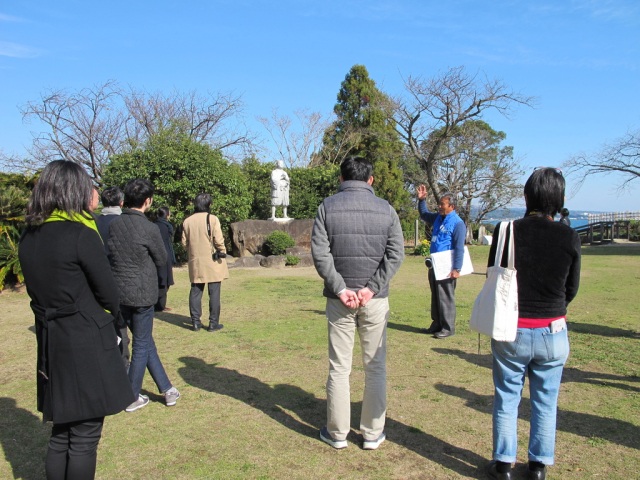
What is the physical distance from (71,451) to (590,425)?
337 centimetres

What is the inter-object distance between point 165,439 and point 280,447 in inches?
31.8

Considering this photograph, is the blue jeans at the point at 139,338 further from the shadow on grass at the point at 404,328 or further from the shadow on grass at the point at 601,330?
the shadow on grass at the point at 601,330

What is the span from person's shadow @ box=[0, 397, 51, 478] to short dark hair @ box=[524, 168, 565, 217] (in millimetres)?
3281

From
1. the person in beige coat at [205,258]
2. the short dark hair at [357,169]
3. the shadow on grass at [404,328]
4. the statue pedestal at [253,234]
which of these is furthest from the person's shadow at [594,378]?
the statue pedestal at [253,234]

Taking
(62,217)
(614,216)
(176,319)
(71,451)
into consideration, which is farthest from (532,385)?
(614,216)

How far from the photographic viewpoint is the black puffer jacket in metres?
3.89

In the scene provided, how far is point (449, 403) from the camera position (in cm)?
418

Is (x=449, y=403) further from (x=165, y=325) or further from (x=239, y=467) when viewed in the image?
(x=165, y=325)

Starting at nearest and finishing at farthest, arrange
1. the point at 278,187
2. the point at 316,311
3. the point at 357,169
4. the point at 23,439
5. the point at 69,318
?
the point at 69,318
the point at 357,169
the point at 23,439
the point at 316,311
the point at 278,187

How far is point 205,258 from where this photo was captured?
6.64m

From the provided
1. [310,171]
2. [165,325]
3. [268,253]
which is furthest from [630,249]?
[165,325]

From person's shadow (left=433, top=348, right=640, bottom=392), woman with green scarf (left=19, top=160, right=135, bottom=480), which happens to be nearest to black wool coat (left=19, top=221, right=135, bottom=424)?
woman with green scarf (left=19, top=160, right=135, bottom=480)

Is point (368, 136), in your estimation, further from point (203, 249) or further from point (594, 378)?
point (594, 378)

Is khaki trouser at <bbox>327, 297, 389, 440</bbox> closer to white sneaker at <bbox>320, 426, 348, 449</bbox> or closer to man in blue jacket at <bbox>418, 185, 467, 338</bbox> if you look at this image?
white sneaker at <bbox>320, 426, 348, 449</bbox>
